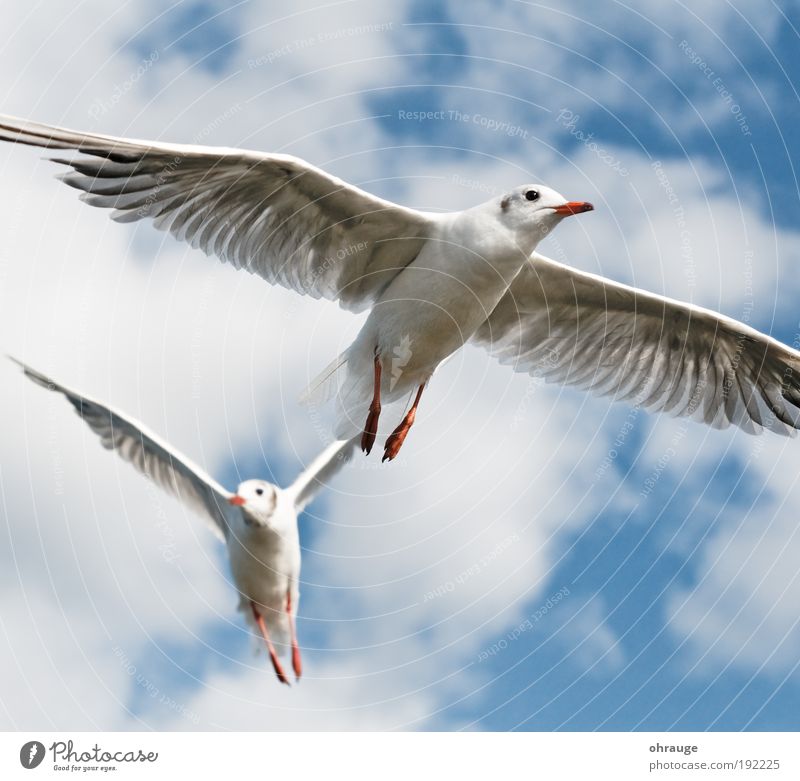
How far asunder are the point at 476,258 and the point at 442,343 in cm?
93

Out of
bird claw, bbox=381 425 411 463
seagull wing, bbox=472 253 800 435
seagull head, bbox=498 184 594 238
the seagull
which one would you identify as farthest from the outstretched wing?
seagull wing, bbox=472 253 800 435

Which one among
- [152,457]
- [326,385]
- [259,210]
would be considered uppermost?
[259,210]

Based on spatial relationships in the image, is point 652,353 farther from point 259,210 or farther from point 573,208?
point 259,210

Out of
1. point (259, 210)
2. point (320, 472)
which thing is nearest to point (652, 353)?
point (320, 472)

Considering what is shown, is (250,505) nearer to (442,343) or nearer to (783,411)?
(442,343)

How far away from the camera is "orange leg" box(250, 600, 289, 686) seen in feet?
24.1

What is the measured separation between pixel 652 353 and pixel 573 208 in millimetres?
2833

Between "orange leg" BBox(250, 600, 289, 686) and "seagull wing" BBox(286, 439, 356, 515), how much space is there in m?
0.94

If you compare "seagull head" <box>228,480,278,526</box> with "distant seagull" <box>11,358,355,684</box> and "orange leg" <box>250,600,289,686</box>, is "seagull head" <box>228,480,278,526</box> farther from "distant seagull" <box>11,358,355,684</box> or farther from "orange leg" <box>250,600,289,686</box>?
"orange leg" <box>250,600,289,686</box>

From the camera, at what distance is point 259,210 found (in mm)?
10102

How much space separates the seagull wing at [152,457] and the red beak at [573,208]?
370 centimetres

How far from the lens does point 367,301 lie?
429 inches

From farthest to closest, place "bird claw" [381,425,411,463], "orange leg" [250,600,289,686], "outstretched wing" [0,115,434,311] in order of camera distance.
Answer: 1. "bird claw" [381,425,411,463]
2. "outstretched wing" [0,115,434,311]
3. "orange leg" [250,600,289,686]
